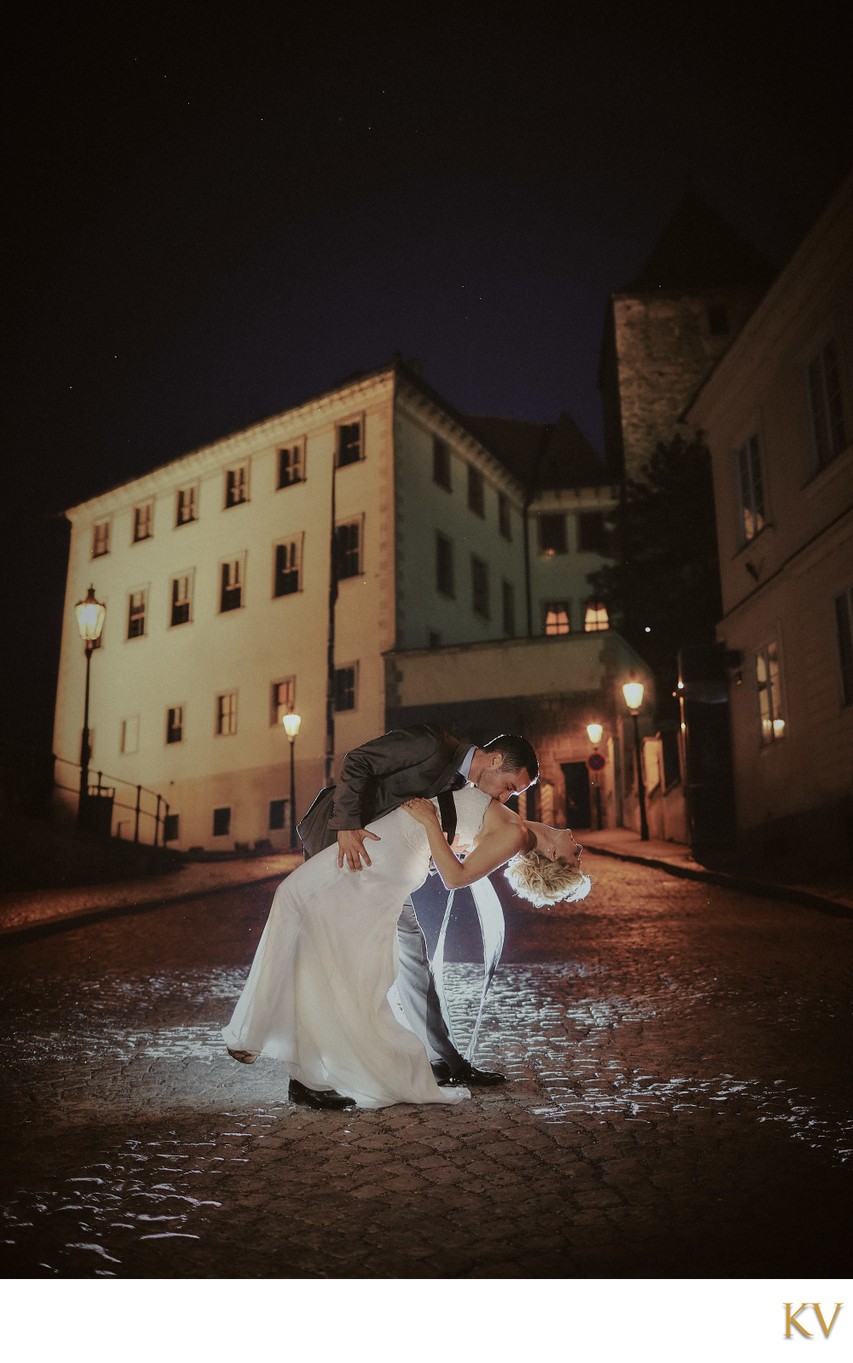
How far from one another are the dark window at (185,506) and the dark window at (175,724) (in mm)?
6815

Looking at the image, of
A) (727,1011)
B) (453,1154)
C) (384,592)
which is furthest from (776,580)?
(384,592)

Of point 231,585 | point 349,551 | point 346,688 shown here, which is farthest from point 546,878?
point 231,585

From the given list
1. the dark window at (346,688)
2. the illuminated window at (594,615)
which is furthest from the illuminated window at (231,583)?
the illuminated window at (594,615)

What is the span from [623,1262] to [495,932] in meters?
2.37

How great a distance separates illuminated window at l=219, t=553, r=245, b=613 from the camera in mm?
36531

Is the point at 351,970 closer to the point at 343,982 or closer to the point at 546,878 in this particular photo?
the point at 343,982

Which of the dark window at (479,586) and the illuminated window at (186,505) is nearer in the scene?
the dark window at (479,586)

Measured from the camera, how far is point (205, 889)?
1558cm

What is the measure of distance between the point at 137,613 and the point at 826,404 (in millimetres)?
29375

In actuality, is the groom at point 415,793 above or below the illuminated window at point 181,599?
below

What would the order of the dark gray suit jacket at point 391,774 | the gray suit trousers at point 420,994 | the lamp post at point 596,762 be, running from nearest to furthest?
1. the dark gray suit jacket at point 391,774
2. the gray suit trousers at point 420,994
3. the lamp post at point 596,762

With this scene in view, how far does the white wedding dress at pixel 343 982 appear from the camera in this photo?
14.5ft

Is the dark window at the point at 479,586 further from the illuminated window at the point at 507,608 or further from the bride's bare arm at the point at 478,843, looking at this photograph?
the bride's bare arm at the point at 478,843

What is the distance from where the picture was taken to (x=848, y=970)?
750cm
